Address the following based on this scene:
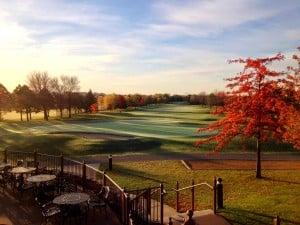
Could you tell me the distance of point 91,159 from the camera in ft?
111

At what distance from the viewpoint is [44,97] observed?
93.2 m

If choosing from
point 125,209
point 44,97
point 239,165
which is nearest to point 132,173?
point 239,165

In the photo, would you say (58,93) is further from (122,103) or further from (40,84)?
(122,103)

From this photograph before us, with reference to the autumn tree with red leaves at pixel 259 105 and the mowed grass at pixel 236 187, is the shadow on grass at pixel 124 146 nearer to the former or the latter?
the mowed grass at pixel 236 187

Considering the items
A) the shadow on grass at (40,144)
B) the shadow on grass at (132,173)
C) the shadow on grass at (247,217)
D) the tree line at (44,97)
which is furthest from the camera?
the tree line at (44,97)

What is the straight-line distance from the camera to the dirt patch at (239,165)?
97.0 ft

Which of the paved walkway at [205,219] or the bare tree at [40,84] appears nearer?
the paved walkway at [205,219]

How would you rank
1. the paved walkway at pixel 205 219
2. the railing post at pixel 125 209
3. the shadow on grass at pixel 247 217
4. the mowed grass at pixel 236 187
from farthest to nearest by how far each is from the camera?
the mowed grass at pixel 236 187 < the shadow on grass at pixel 247 217 < the paved walkway at pixel 205 219 < the railing post at pixel 125 209

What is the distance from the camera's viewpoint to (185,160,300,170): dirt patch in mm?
29553

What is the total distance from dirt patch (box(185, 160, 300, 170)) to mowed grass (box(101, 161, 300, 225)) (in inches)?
55.6

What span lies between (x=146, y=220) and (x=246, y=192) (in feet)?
30.1

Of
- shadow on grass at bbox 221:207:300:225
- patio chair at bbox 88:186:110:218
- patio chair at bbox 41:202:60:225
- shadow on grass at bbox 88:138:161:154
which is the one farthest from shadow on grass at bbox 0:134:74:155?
shadow on grass at bbox 221:207:300:225

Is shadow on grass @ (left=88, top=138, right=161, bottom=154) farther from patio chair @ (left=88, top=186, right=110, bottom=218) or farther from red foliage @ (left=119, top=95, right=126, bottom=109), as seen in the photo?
red foliage @ (left=119, top=95, right=126, bottom=109)

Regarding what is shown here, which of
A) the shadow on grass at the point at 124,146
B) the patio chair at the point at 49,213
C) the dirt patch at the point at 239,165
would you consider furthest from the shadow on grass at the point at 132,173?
the patio chair at the point at 49,213
